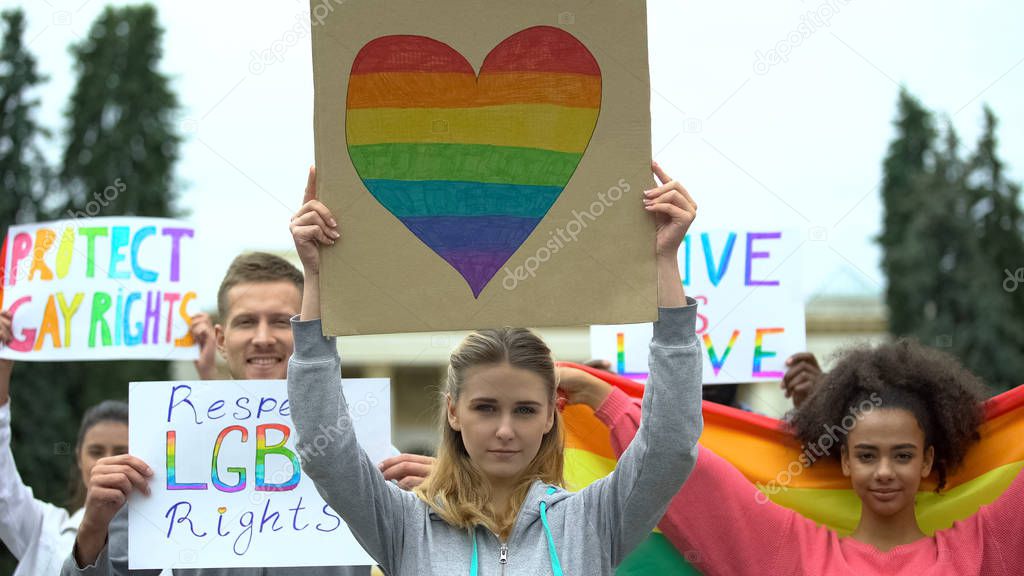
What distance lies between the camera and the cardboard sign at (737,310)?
15.9 feet

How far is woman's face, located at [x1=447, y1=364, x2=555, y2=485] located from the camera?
2.91 metres

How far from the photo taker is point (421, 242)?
2.77 metres

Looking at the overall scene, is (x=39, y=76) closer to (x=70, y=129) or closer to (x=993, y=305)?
(x=70, y=129)

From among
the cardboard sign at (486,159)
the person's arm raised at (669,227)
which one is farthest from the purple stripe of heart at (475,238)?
the person's arm raised at (669,227)

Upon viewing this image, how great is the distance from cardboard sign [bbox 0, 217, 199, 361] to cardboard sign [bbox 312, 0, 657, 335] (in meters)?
2.37

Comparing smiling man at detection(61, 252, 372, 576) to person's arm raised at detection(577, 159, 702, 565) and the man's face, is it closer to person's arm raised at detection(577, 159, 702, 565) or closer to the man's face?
the man's face

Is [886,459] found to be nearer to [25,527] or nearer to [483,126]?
[483,126]

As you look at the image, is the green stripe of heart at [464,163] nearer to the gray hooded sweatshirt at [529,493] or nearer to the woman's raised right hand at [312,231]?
the woman's raised right hand at [312,231]

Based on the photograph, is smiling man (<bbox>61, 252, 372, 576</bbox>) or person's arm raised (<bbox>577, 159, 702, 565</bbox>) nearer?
person's arm raised (<bbox>577, 159, 702, 565</bbox>)

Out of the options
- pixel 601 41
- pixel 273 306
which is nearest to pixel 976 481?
pixel 601 41

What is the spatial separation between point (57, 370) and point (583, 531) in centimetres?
1645

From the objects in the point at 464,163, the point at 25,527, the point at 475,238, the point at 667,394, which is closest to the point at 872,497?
the point at 667,394

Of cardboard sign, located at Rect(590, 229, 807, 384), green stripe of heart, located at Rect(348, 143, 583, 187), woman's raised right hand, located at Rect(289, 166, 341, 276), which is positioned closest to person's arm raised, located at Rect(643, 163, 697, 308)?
green stripe of heart, located at Rect(348, 143, 583, 187)

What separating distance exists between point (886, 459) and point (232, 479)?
6.44ft
